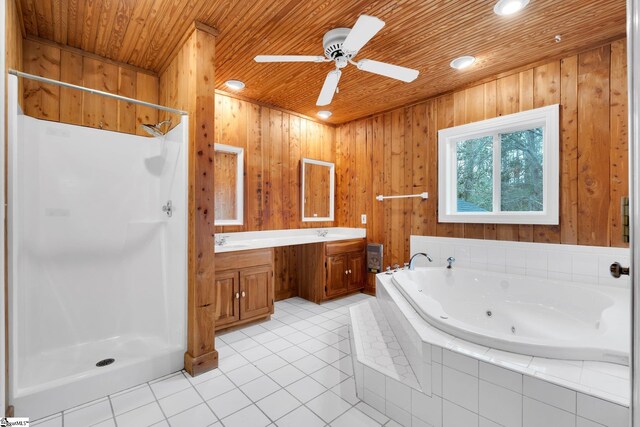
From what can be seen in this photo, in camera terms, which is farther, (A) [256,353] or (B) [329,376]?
(A) [256,353]

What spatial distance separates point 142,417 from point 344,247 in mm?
2617

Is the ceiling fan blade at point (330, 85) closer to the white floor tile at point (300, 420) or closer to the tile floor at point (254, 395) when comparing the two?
the tile floor at point (254, 395)

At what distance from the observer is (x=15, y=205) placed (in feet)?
5.11

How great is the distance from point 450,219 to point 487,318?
3.56 ft

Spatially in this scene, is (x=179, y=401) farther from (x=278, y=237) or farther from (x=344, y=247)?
(x=344, y=247)

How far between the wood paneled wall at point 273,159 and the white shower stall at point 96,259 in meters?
0.90

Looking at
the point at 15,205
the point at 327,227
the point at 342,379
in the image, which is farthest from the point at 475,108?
the point at 15,205

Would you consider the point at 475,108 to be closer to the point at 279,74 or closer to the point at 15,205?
the point at 279,74

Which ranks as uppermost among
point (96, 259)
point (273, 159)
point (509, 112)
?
point (509, 112)

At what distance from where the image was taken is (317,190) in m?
4.20

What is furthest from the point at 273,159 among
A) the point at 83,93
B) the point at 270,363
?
the point at 270,363

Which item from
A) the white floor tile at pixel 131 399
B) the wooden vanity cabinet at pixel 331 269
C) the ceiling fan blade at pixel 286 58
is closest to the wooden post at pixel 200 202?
the white floor tile at pixel 131 399

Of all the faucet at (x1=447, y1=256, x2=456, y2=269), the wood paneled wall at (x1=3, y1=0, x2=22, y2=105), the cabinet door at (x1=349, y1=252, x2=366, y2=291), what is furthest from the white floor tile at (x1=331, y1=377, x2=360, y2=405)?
the wood paneled wall at (x1=3, y1=0, x2=22, y2=105)

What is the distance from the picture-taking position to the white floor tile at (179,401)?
1.69 m
